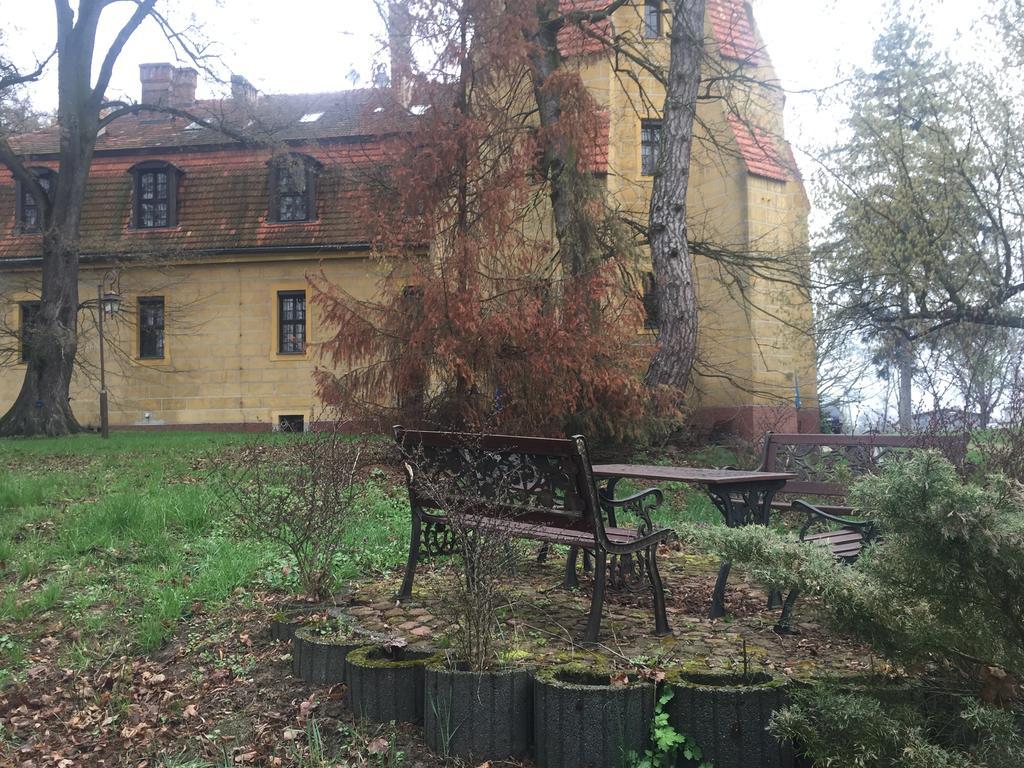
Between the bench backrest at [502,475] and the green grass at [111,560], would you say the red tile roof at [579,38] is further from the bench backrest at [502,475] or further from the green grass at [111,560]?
the bench backrest at [502,475]

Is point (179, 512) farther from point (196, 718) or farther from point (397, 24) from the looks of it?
point (397, 24)

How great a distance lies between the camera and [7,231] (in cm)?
2341

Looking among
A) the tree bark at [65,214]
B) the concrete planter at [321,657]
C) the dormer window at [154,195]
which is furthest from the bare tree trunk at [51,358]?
the concrete planter at [321,657]

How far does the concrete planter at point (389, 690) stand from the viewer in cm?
355

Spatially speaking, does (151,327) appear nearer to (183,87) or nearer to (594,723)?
(183,87)

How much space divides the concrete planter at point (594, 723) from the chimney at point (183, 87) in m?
27.8

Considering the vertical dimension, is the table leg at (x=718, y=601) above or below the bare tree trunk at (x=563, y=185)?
below

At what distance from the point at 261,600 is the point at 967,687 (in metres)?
3.83

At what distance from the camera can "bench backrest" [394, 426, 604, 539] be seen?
3873 mm

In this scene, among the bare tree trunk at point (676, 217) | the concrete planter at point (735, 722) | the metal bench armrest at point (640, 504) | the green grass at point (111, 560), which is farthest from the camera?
the bare tree trunk at point (676, 217)

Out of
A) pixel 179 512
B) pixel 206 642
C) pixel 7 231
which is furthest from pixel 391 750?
pixel 7 231

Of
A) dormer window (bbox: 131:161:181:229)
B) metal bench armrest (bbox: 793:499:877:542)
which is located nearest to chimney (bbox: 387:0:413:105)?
metal bench armrest (bbox: 793:499:877:542)

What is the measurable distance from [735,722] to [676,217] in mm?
11044

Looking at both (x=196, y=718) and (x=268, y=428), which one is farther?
(x=268, y=428)
